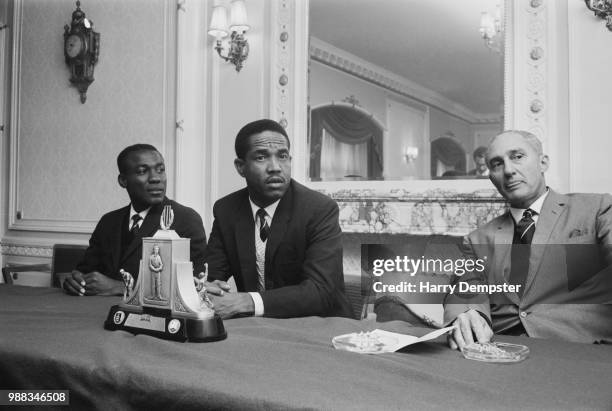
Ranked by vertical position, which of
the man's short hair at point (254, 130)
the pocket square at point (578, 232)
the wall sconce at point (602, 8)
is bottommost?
the pocket square at point (578, 232)

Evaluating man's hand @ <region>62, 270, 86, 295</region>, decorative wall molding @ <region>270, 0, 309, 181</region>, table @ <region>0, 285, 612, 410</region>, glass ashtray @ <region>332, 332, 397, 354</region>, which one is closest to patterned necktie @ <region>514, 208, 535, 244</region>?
table @ <region>0, 285, 612, 410</region>

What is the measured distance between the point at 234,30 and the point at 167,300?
118 inches

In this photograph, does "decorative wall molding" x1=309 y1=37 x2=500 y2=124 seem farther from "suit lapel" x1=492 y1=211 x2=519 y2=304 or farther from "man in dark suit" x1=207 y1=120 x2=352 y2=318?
"man in dark suit" x1=207 y1=120 x2=352 y2=318

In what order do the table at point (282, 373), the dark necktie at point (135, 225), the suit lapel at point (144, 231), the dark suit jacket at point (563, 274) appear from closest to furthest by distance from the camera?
1. the table at point (282, 373)
2. the dark suit jacket at point (563, 274)
3. the suit lapel at point (144, 231)
4. the dark necktie at point (135, 225)

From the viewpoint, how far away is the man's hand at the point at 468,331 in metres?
1.25

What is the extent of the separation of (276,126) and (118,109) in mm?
2858

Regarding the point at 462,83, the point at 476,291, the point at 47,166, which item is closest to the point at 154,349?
the point at 476,291

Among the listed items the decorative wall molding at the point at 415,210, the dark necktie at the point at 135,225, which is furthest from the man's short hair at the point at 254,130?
the decorative wall molding at the point at 415,210

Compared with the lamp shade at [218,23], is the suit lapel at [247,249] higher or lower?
lower

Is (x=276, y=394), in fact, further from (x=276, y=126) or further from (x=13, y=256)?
(x=13, y=256)

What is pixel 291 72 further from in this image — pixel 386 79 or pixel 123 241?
pixel 123 241

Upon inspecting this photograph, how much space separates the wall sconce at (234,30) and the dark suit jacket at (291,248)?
6.34ft

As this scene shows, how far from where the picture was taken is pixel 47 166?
5184 mm

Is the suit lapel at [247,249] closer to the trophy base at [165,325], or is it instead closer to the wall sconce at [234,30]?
the trophy base at [165,325]
